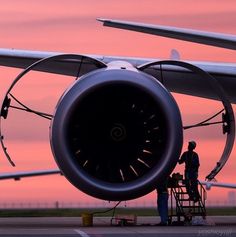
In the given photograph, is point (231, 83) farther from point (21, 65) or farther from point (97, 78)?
point (97, 78)

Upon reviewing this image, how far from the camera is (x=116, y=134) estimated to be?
13.6 m

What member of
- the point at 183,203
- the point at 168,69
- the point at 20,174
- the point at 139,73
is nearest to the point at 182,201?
the point at 183,203

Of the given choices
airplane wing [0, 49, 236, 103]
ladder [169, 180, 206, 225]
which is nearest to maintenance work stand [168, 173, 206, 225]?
ladder [169, 180, 206, 225]

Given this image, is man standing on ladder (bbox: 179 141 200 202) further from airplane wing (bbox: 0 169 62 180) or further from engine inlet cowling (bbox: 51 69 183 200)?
airplane wing (bbox: 0 169 62 180)

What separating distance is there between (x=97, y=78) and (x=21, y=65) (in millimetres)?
5882

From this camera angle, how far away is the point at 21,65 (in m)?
19.3

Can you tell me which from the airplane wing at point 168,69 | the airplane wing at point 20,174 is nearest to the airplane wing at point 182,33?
the airplane wing at point 168,69

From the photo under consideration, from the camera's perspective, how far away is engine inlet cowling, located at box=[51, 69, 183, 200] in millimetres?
13414

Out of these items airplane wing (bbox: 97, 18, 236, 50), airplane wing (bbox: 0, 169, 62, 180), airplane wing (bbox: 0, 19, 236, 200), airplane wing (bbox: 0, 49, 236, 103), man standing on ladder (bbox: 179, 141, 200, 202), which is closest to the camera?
airplane wing (bbox: 0, 19, 236, 200)

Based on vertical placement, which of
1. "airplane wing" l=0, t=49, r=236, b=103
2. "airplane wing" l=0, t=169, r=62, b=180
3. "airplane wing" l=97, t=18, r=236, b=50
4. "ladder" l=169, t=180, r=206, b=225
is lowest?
"ladder" l=169, t=180, r=206, b=225

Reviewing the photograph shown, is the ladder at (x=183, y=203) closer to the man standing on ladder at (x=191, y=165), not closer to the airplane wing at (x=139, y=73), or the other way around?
the man standing on ladder at (x=191, y=165)

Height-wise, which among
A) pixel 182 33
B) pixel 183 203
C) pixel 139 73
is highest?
pixel 182 33

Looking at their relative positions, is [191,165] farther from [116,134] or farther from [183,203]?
[116,134]

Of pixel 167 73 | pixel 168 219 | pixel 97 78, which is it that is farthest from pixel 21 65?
pixel 97 78
